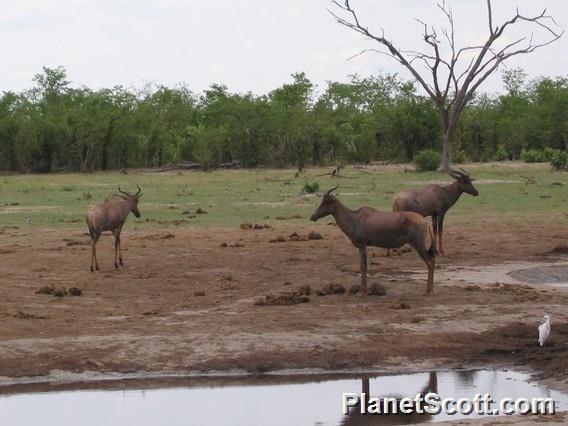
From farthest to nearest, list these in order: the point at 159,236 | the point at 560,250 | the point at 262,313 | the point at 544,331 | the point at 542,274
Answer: the point at 159,236
the point at 560,250
the point at 542,274
the point at 262,313
the point at 544,331

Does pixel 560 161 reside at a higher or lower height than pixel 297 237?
higher

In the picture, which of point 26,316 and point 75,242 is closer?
point 26,316

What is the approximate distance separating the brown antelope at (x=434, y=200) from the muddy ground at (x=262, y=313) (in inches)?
25.4

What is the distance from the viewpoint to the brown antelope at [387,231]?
1383cm

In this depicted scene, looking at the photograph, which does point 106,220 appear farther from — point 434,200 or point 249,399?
point 249,399

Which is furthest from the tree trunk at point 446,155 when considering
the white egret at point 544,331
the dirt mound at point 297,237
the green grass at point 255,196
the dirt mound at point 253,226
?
the white egret at point 544,331

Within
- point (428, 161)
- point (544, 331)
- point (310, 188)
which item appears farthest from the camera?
point (428, 161)

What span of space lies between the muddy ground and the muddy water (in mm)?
349

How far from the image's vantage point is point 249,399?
9.77 meters

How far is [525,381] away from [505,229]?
11628 mm

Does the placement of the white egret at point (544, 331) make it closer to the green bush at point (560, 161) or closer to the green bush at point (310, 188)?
the green bush at point (310, 188)

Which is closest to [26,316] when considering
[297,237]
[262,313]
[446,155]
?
[262,313]

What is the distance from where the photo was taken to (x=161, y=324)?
12.2 m

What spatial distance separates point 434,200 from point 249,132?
106 ft
